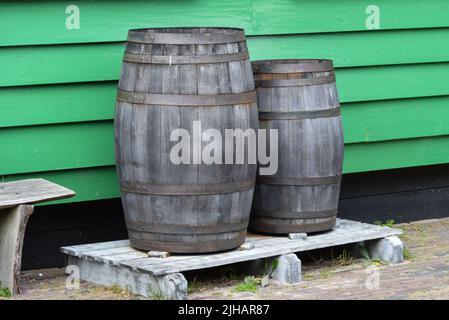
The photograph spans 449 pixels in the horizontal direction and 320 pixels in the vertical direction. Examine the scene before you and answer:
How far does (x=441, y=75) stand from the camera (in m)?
7.72

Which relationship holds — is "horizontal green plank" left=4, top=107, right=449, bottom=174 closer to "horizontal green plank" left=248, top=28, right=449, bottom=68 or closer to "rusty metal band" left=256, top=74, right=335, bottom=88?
"horizontal green plank" left=248, top=28, right=449, bottom=68

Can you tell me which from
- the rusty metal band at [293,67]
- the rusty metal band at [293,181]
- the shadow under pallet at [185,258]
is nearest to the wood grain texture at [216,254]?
the shadow under pallet at [185,258]

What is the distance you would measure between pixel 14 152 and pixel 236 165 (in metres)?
1.31

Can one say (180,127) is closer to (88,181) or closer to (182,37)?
(182,37)

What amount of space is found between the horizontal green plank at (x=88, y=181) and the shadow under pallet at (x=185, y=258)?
0.33 meters

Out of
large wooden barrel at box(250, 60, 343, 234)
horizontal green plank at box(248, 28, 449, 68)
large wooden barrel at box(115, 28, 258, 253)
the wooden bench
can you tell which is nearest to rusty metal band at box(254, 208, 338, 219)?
large wooden barrel at box(250, 60, 343, 234)

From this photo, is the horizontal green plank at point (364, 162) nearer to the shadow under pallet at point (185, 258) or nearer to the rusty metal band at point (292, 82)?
the shadow under pallet at point (185, 258)

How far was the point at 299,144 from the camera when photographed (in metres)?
6.35

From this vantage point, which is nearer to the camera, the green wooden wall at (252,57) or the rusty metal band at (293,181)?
the green wooden wall at (252,57)

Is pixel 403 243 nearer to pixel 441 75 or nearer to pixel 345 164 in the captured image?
pixel 345 164

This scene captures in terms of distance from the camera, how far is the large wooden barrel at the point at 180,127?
577cm

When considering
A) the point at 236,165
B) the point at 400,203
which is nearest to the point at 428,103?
the point at 400,203

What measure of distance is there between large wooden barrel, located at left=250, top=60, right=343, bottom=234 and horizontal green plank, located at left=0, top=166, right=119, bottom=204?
90cm

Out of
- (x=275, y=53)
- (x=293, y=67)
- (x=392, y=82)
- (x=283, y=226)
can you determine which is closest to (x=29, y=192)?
(x=283, y=226)
